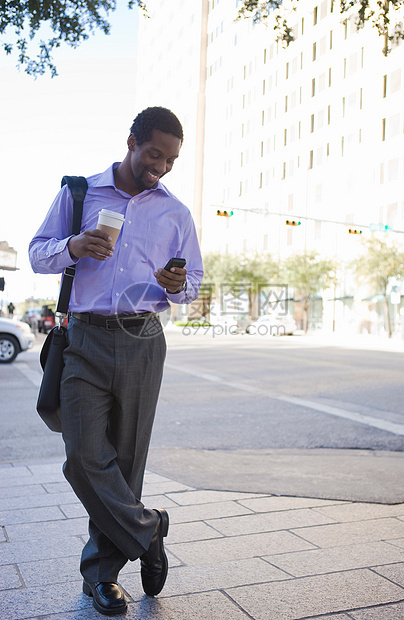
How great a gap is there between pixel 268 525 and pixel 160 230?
6.24 ft

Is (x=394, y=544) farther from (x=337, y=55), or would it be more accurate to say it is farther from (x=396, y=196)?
(x=337, y=55)

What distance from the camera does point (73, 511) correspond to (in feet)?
Answer: 13.3

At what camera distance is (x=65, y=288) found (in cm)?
269

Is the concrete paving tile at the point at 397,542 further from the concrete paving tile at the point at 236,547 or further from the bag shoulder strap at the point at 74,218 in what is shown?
the bag shoulder strap at the point at 74,218

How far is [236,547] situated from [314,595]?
0.69 m

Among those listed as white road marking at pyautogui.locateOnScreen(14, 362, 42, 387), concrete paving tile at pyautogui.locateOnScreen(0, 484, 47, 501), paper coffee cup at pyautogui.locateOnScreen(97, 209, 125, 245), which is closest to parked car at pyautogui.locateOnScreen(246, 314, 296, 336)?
white road marking at pyautogui.locateOnScreen(14, 362, 42, 387)

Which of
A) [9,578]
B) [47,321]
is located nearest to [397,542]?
[9,578]

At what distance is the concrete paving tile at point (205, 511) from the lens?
3.95 m

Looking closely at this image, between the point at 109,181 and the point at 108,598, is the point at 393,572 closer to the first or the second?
the point at 108,598

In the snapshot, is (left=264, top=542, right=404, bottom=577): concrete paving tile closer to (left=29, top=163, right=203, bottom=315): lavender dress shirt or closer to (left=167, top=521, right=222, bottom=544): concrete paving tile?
(left=167, top=521, right=222, bottom=544): concrete paving tile

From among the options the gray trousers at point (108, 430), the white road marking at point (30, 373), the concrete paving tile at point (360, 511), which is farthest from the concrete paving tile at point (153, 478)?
the white road marking at point (30, 373)

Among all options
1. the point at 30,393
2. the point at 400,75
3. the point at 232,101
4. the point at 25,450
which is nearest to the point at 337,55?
the point at 400,75

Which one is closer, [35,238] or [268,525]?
[35,238]

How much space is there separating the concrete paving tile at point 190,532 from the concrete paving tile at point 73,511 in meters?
0.58
